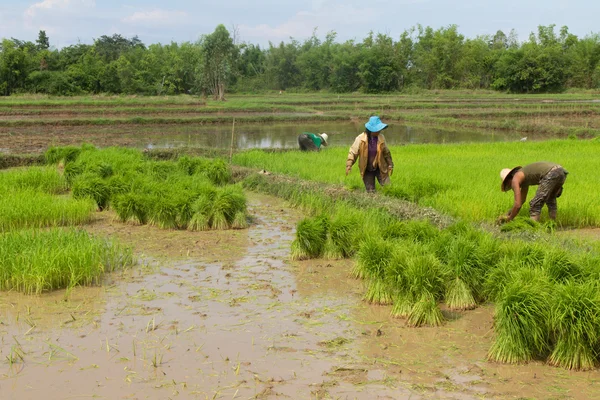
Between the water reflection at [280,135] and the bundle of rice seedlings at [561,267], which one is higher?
the water reflection at [280,135]

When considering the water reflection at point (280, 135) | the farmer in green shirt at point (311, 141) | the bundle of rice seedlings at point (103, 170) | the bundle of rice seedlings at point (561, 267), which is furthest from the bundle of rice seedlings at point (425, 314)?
the water reflection at point (280, 135)

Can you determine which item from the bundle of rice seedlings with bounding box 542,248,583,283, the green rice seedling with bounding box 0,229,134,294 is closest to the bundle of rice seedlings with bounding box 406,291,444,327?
the bundle of rice seedlings with bounding box 542,248,583,283

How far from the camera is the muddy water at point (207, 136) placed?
15.5m

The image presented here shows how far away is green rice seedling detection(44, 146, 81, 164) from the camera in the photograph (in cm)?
1173

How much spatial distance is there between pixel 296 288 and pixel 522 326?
2.01m

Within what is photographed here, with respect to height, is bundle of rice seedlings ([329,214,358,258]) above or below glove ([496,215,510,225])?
below

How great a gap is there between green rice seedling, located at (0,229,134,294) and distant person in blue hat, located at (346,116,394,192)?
3.28 metres

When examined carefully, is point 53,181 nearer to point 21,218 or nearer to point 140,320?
point 21,218

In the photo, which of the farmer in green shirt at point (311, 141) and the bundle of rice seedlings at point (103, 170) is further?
the farmer in green shirt at point (311, 141)

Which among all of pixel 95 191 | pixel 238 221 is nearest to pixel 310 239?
pixel 238 221

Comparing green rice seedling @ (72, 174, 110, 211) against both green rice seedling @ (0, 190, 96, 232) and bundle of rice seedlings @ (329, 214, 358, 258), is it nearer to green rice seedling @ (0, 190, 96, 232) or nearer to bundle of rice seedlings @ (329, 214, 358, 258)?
green rice seedling @ (0, 190, 96, 232)

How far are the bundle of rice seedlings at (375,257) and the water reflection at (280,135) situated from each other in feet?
33.1

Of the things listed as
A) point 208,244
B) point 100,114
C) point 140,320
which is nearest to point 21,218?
point 208,244

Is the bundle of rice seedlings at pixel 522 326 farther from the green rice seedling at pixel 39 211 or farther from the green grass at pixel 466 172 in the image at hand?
the green rice seedling at pixel 39 211
